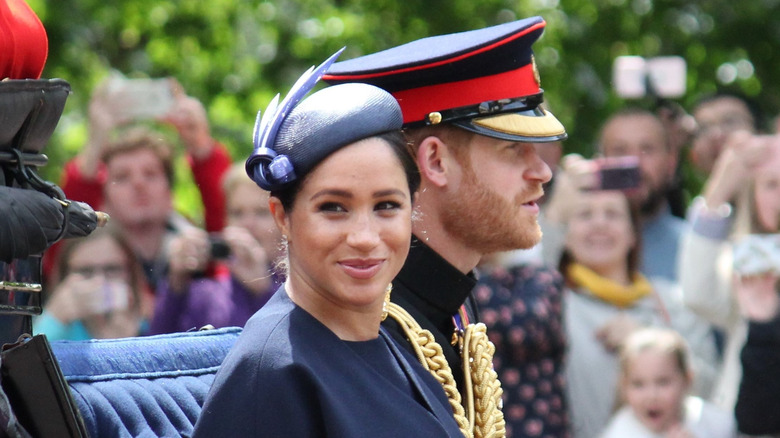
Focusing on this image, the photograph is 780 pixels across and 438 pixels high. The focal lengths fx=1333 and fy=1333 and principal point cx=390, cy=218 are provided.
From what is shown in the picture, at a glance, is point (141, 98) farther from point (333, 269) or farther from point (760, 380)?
point (333, 269)

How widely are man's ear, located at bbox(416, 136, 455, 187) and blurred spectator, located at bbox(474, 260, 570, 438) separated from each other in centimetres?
169

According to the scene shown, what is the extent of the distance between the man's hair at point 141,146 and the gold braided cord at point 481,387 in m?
2.93

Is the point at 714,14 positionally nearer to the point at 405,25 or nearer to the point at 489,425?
the point at 405,25

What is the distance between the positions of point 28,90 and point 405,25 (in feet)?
25.5

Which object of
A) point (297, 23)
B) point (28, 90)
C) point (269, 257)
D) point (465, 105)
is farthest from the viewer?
point (297, 23)

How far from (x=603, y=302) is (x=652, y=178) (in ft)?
3.02

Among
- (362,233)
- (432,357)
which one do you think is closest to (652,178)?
(432,357)

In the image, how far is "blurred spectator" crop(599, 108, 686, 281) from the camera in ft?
20.9

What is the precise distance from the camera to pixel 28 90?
235 centimetres

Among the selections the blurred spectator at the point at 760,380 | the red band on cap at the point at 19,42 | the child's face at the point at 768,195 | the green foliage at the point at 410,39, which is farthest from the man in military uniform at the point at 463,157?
the green foliage at the point at 410,39

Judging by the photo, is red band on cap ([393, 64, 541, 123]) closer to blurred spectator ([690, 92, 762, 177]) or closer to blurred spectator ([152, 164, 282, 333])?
blurred spectator ([152, 164, 282, 333])

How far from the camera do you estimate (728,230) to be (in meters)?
5.89

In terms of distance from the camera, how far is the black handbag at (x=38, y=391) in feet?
7.35

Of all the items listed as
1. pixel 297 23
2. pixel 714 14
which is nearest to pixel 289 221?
pixel 297 23
